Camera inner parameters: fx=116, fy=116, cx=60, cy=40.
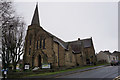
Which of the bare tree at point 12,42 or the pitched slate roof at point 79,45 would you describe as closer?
the bare tree at point 12,42

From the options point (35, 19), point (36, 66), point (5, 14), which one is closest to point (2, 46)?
point (5, 14)

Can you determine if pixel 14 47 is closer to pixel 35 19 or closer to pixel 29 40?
pixel 29 40

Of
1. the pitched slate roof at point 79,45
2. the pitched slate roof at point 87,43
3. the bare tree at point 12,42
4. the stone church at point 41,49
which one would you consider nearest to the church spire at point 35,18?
the stone church at point 41,49

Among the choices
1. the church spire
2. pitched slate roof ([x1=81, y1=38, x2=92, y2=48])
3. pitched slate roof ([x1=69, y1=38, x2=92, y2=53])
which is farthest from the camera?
pitched slate roof ([x1=81, y1=38, x2=92, y2=48])

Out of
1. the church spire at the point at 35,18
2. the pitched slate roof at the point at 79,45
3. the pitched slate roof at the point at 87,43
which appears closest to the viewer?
the church spire at the point at 35,18

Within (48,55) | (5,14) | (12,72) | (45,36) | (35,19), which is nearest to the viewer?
(5,14)

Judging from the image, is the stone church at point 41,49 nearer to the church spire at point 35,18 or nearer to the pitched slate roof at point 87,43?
the church spire at point 35,18

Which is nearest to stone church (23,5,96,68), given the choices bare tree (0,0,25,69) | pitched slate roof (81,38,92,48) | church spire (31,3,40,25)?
church spire (31,3,40,25)

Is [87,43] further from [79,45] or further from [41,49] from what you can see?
[41,49]

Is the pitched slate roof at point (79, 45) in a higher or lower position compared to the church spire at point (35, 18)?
lower

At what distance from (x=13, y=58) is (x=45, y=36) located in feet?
38.8

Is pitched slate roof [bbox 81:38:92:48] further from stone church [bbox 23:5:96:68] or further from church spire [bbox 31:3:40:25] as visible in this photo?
church spire [bbox 31:3:40:25]

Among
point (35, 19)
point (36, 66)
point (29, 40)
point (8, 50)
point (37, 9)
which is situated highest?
point (37, 9)

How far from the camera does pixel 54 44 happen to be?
35.0 meters
